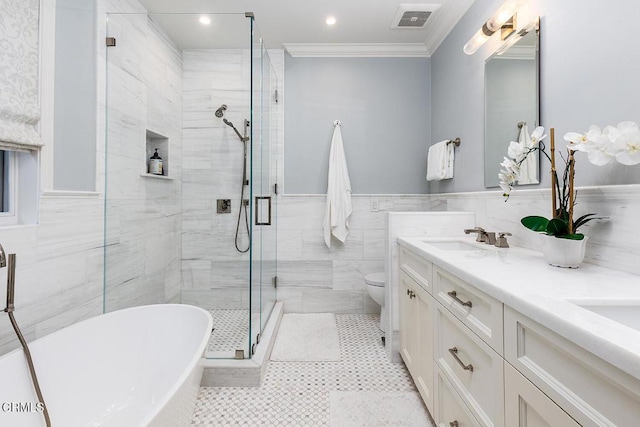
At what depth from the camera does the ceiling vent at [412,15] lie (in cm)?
212

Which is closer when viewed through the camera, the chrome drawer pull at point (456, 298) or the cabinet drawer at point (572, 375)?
the cabinet drawer at point (572, 375)

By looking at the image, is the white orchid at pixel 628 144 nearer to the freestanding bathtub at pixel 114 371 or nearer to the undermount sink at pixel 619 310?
the undermount sink at pixel 619 310

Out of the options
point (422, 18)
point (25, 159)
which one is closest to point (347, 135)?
point (422, 18)

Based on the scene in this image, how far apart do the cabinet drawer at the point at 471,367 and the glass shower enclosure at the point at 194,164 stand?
1173 mm

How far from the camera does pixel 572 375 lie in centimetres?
57

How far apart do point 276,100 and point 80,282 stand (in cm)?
203

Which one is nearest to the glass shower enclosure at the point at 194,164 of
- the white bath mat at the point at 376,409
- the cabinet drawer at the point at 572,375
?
the white bath mat at the point at 376,409

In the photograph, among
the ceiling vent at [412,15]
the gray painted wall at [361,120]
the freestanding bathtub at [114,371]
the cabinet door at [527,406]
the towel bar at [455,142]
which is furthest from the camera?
the gray painted wall at [361,120]

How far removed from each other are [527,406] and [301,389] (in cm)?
126

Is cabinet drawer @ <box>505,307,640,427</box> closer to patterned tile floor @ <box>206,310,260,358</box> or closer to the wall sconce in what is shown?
patterned tile floor @ <box>206,310,260,358</box>

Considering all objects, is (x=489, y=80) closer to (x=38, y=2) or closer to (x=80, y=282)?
(x=38, y=2)

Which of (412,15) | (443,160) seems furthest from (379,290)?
(412,15)

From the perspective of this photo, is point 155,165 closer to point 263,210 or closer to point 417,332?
point 263,210

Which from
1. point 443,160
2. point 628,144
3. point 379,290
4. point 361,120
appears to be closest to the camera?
point 628,144
